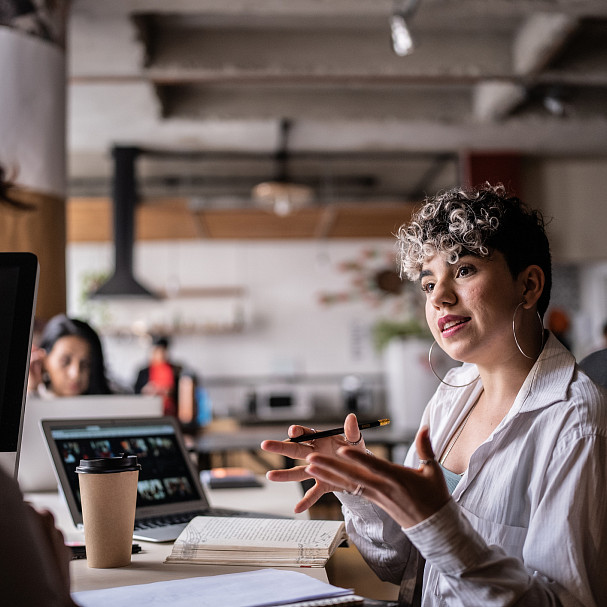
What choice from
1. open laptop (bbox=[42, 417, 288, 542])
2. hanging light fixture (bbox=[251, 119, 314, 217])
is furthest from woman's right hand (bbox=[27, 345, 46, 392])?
hanging light fixture (bbox=[251, 119, 314, 217])

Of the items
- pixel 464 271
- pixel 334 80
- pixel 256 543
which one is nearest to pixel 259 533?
pixel 256 543

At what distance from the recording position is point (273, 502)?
2.08m

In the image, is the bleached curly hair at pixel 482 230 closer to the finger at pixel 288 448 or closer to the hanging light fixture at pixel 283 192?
the finger at pixel 288 448

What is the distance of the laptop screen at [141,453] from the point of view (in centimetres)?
168

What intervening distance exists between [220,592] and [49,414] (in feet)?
4.39

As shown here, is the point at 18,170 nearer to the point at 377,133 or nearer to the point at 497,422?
the point at 497,422

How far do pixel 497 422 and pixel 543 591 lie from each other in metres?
0.45

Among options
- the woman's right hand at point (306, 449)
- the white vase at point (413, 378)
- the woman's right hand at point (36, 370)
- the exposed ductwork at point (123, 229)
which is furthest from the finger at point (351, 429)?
the white vase at point (413, 378)

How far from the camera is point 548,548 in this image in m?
1.13

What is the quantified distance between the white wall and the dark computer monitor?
8.22m

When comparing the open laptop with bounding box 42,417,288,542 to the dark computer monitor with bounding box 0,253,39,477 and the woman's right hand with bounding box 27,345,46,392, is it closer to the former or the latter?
the dark computer monitor with bounding box 0,253,39,477

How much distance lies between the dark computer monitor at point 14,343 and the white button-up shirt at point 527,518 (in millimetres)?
638

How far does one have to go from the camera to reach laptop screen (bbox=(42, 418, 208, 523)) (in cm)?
168

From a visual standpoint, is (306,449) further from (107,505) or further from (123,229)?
(123,229)
